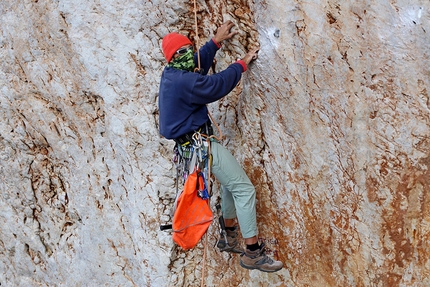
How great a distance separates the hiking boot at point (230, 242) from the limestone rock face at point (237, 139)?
366 millimetres

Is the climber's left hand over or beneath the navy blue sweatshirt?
over

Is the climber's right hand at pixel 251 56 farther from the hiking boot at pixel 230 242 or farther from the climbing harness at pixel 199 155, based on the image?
the hiking boot at pixel 230 242

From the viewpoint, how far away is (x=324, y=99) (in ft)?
16.6

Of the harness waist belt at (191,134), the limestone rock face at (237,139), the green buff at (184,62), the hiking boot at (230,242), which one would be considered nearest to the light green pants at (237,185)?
the harness waist belt at (191,134)

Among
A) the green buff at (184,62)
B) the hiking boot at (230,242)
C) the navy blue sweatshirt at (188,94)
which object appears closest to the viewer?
the navy blue sweatshirt at (188,94)

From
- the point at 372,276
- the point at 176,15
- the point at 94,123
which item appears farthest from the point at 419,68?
the point at 94,123

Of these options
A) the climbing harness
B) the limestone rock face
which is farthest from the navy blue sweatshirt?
the limestone rock face

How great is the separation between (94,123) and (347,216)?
3.69m

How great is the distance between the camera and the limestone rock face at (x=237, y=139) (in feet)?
15.6

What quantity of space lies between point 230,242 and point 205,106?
71.5 inches

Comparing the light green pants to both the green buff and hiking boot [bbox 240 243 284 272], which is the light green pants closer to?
hiking boot [bbox 240 243 284 272]

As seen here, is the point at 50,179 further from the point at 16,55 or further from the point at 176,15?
the point at 176,15

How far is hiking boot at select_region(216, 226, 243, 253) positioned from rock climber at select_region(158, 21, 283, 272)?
21 cm

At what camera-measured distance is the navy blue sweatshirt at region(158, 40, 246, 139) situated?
4676 mm
